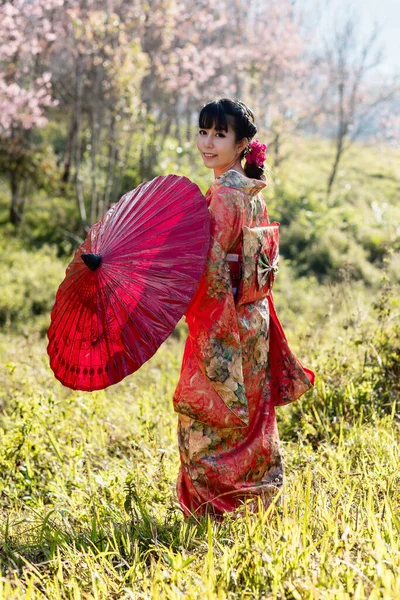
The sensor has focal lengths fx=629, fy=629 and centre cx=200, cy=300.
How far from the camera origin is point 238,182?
92.3 inches

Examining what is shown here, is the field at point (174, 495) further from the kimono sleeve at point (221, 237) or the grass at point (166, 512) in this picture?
the kimono sleeve at point (221, 237)

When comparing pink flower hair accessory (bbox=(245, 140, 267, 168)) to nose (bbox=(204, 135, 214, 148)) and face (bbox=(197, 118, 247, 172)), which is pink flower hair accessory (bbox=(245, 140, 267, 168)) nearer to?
face (bbox=(197, 118, 247, 172))

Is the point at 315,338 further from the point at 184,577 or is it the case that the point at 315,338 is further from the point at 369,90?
the point at 369,90

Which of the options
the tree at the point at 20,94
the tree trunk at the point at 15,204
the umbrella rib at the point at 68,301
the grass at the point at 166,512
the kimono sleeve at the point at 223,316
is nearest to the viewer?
the grass at the point at 166,512

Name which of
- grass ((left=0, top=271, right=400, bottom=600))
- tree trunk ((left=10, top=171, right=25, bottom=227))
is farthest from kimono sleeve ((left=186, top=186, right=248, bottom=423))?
tree trunk ((left=10, top=171, right=25, bottom=227))

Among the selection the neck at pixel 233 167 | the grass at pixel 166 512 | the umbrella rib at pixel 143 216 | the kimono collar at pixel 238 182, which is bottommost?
the grass at pixel 166 512

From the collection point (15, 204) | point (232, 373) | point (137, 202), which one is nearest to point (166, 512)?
point (232, 373)

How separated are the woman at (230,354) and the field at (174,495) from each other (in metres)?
0.18

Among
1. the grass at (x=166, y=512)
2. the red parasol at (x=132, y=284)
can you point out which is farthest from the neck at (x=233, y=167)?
the grass at (x=166, y=512)

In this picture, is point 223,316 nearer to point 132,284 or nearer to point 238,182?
point 132,284

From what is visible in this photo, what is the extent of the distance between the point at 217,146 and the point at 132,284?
0.63m

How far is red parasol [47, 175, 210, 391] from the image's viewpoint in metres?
2.17

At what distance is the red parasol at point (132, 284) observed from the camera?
2.17m

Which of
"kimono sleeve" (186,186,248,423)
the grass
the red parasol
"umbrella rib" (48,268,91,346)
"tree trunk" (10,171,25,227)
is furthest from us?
"tree trunk" (10,171,25,227)
